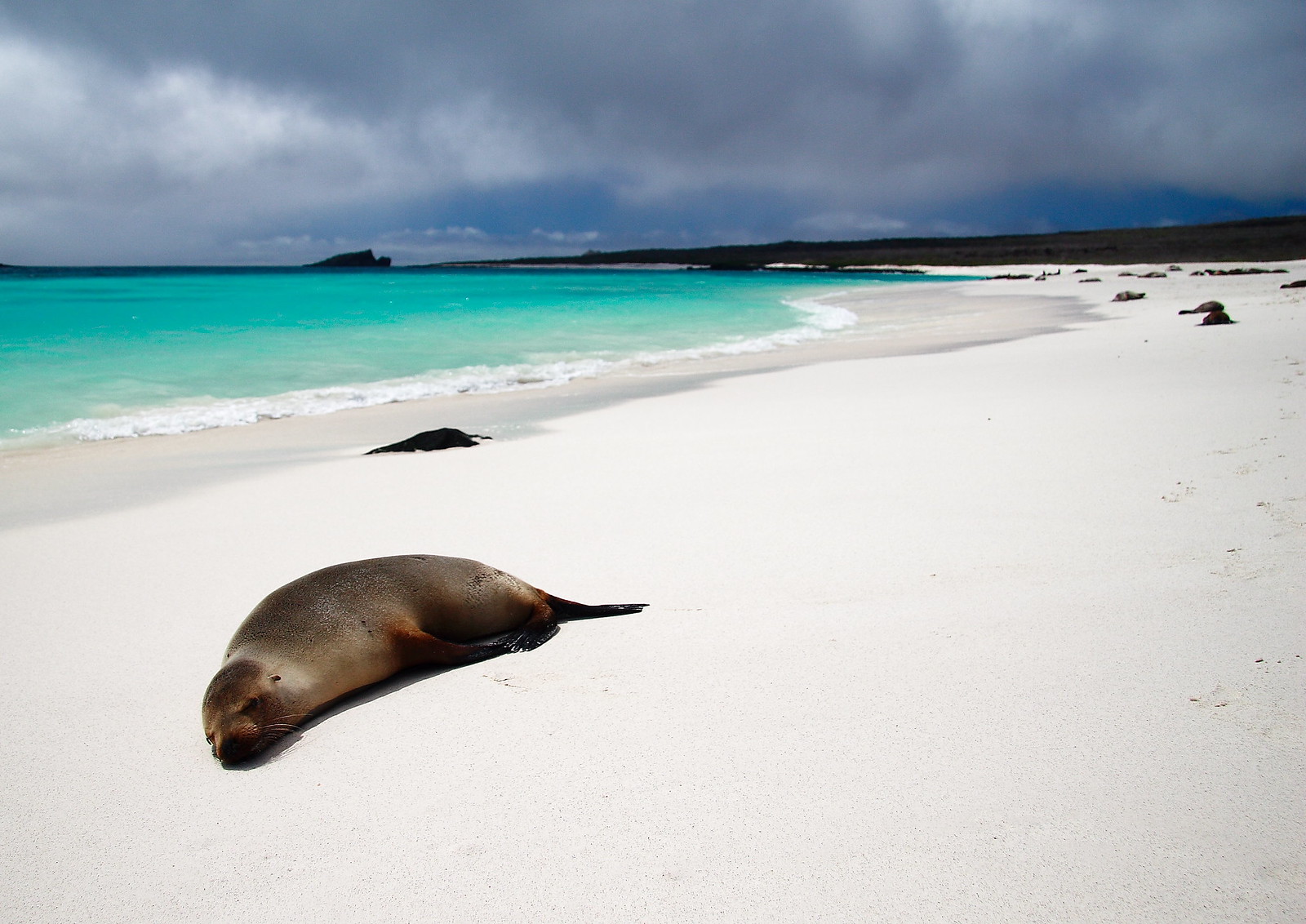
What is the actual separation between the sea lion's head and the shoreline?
3101 mm

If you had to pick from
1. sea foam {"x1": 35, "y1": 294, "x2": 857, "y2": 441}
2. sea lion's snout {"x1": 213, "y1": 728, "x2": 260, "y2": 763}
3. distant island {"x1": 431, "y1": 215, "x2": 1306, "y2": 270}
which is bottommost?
sea lion's snout {"x1": 213, "y1": 728, "x2": 260, "y2": 763}

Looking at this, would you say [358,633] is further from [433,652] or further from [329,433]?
[329,433]

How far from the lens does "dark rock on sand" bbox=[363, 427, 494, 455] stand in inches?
233

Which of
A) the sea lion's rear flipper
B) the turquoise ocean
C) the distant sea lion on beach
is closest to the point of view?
the distant sea lion on beach

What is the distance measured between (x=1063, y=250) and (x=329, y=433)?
82.3m

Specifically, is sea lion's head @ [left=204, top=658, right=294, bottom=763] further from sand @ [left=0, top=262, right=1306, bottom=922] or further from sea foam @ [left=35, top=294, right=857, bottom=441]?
sea foam @ [left=35, top=294, right=857, bottom=441]

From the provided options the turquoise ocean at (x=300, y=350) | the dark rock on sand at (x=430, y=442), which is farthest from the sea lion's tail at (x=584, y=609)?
the turquoise ocean at (x=300, y=350)

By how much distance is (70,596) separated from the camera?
3146mm

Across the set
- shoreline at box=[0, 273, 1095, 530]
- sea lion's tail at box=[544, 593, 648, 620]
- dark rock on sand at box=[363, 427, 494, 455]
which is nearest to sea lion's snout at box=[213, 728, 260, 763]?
sea lion's tail at box=[544, 593, 648, 620]

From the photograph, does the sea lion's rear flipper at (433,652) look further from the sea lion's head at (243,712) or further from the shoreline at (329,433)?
the shoreline at (329,433)

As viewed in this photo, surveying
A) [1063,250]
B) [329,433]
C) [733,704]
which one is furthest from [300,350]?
[1063,250]

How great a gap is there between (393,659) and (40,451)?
613cm

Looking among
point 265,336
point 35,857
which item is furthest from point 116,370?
point 35,857

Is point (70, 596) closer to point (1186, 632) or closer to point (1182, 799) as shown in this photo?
point (1182, 799)
